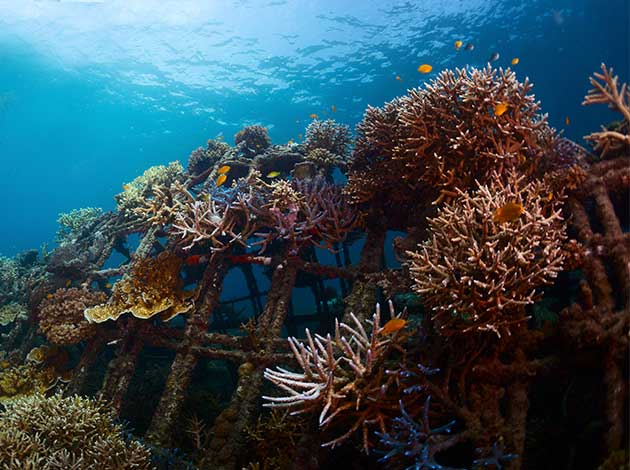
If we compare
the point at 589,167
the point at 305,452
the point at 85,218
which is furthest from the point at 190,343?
the point at 85,218

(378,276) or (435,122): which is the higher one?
(435,122)

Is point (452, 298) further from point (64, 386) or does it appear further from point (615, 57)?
point (615, 57)

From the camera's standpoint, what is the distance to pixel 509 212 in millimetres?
2953

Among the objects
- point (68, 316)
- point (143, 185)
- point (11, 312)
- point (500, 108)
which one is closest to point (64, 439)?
point (68, 316)

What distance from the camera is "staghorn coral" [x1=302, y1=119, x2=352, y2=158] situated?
25.6ft

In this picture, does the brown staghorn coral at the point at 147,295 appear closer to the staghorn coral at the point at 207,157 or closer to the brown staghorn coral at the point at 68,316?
the brown staghorn coral at the point at 68,316

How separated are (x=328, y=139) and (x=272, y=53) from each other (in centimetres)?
Answer: 2678

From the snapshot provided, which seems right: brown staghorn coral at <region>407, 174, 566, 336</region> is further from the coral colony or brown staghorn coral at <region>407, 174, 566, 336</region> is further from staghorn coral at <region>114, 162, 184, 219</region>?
staghorn coral at <region>114, 162, 184, 219</region>

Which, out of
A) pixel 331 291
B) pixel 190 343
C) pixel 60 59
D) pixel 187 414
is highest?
pixel 60 59

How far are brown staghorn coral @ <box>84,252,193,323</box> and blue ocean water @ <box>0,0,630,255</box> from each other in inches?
748

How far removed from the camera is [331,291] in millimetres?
10273

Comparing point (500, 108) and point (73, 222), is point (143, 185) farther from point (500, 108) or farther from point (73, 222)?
point (500, 108)

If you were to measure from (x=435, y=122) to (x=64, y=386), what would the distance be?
7.91 metres

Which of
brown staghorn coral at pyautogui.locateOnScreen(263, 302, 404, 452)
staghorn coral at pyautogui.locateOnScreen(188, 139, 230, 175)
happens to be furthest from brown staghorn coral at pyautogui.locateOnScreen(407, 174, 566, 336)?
staghorn coral at pyautogui.locateOnScreen(188, 139, 230, 175)
